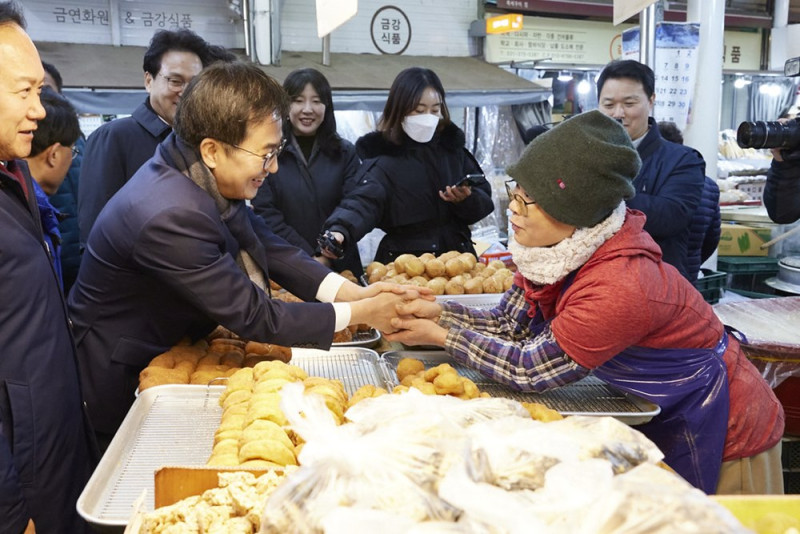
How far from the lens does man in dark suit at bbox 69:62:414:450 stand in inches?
86.3

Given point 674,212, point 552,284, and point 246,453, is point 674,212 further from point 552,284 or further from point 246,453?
point 246,453

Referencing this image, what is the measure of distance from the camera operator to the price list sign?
200cm

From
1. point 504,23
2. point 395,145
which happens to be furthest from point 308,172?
point 504,23

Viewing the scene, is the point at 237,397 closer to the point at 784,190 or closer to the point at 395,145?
the point at 395,145

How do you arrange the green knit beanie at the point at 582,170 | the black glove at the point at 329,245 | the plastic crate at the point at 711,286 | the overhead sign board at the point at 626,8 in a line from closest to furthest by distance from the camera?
the green knit beanie at the point at 582,170, the overhead sign board at the point at 626,8, the black glove at the point at 329,245, the plastic crate at the point at 711,286

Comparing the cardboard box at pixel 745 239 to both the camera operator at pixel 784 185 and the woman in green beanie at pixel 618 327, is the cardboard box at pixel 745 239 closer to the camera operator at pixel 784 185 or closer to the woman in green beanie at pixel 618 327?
the camera operator at pixel 784 185

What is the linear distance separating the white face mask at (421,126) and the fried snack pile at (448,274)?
874 millimetres

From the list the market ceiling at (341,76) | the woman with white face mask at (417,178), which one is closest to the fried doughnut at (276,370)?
the woman with white face mask at (417,178)

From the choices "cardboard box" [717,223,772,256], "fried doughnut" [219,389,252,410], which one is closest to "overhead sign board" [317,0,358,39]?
"fried doughnut" [219,389,252,410]

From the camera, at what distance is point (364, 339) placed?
305 centimetres

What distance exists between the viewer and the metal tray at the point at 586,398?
220 cm

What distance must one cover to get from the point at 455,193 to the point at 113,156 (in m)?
1.99

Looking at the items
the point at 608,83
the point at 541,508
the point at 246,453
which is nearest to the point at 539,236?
the point at 246,453

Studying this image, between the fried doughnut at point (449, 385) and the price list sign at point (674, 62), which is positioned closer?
the fried doughnut at point (449, 385)
